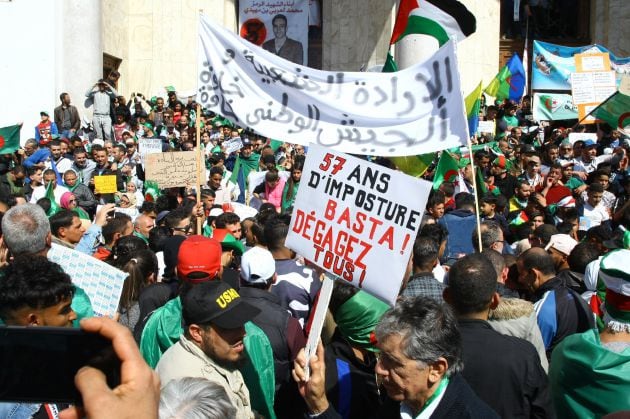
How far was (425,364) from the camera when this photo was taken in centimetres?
302

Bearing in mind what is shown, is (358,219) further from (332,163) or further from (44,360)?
(44,360)

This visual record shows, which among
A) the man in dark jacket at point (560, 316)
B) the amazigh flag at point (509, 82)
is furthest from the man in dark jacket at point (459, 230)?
the amazigh flag at point (509, 82)

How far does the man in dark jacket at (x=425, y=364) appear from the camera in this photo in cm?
301

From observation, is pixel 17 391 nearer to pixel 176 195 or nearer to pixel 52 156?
pixel 176 195

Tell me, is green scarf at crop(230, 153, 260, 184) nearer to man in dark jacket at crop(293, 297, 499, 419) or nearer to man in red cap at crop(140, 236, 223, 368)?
man in red cap at crop(140, 236, 223, 368)

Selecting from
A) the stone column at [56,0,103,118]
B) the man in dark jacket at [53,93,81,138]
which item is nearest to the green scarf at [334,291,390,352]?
the man in dark jacket at [53,93,81,138]

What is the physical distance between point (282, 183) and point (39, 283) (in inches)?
343

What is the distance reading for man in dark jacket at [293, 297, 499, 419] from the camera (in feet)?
9.86

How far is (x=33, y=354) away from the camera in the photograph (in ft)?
5.24

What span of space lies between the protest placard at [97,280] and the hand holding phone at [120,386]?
105 inches

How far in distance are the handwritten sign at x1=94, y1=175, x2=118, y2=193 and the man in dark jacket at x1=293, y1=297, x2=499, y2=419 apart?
29.9 ft

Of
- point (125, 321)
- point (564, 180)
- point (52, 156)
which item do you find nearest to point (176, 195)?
point (52, 156)

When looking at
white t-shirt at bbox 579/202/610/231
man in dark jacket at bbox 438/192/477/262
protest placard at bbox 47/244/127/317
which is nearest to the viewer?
protest placard at bbox 47/244/127/317

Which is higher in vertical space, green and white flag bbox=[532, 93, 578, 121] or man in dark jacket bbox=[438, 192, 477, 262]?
green and white flag bbox=[532, 93, 578, 121]
